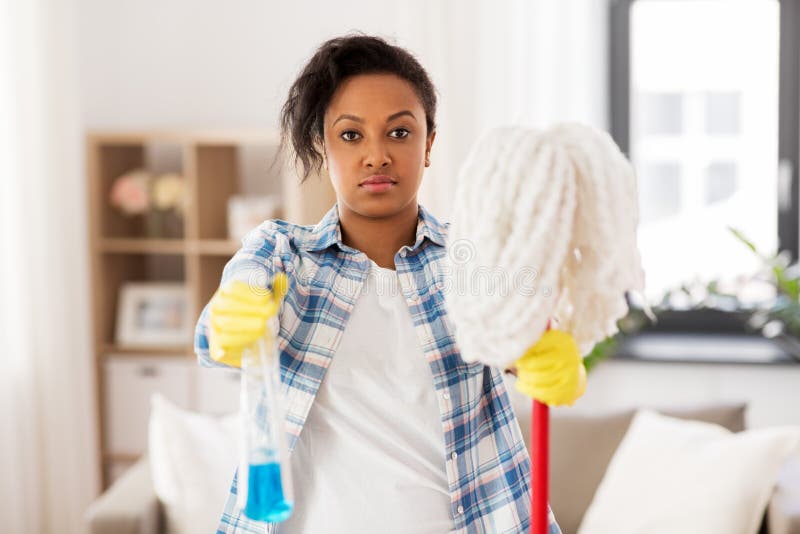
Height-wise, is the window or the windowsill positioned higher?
the window

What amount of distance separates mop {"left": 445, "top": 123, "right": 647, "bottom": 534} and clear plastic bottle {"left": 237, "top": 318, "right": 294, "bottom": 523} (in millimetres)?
188

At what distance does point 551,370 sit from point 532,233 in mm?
122

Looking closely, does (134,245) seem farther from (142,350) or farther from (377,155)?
(377,155)

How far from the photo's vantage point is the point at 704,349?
2.96 m

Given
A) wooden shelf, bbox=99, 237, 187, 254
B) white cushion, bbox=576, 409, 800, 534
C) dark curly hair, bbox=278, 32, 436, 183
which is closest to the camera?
dark curly hair, bbox=278, 32, 436, 183

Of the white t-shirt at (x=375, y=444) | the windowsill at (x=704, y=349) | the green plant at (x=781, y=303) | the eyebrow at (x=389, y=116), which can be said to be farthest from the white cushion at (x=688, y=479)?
the eyebrow at (x=389, y=116)

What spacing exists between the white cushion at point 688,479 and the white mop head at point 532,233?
4.04ft

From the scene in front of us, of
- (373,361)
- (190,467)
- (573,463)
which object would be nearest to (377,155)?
(373,361)

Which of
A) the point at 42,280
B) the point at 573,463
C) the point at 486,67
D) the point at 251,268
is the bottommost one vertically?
the point at 573,463

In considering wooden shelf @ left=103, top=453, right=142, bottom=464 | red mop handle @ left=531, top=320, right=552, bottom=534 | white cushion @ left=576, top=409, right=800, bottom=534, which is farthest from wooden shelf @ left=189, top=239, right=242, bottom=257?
red mop handle @ left=531, top=320, right=552, bottom=534

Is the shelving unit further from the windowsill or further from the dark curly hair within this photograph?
the dark curly hair

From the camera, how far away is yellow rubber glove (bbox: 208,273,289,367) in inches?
33.5

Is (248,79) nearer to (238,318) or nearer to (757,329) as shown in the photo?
(757,329)

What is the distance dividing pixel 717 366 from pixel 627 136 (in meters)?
0.78
